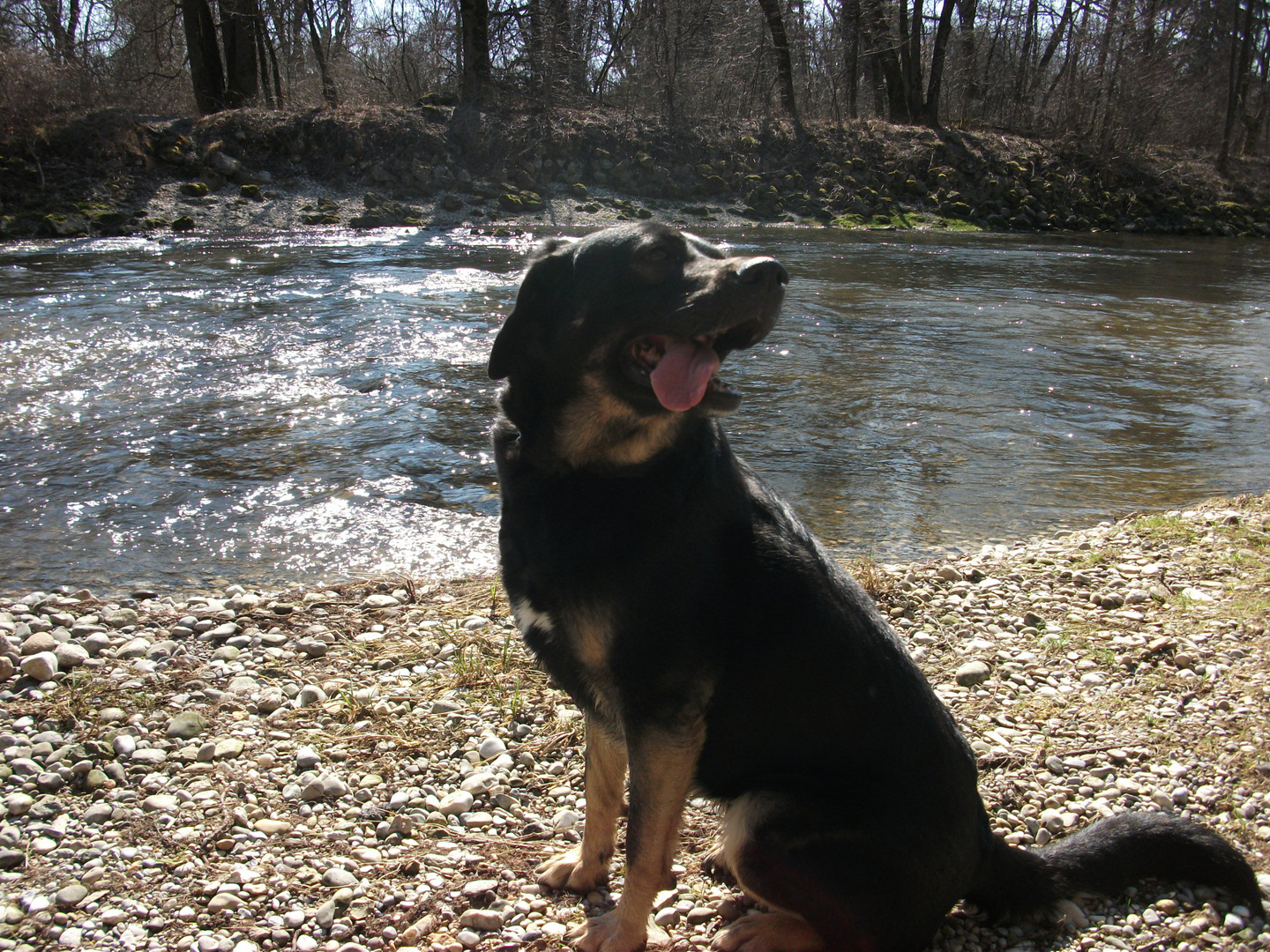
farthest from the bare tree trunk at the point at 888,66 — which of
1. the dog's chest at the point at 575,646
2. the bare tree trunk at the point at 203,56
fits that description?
the dog's chest at the point at 575,646

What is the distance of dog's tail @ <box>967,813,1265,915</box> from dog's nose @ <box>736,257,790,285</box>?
197 centimetres

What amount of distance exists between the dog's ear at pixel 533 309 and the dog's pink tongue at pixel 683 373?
0.47 m

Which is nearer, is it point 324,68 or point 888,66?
point 324,68

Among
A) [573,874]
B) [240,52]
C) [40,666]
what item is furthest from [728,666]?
[240,52]

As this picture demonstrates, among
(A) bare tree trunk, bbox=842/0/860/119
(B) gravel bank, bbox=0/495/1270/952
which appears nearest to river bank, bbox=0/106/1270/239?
(A) bare tree trunk, bbox=842/0/860/119

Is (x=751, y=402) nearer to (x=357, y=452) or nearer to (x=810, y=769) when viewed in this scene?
(x=357, y=452)

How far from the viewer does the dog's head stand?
2.90 metres

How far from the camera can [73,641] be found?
14.5ft

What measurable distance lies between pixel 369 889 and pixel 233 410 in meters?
7.01

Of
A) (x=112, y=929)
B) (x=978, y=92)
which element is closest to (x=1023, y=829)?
(x=112, y=929)

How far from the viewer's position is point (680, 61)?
29484mm

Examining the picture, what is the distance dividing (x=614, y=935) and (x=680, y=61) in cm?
3088

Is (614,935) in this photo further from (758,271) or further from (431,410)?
(431,410)

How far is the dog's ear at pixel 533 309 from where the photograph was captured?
3154 millimetres
